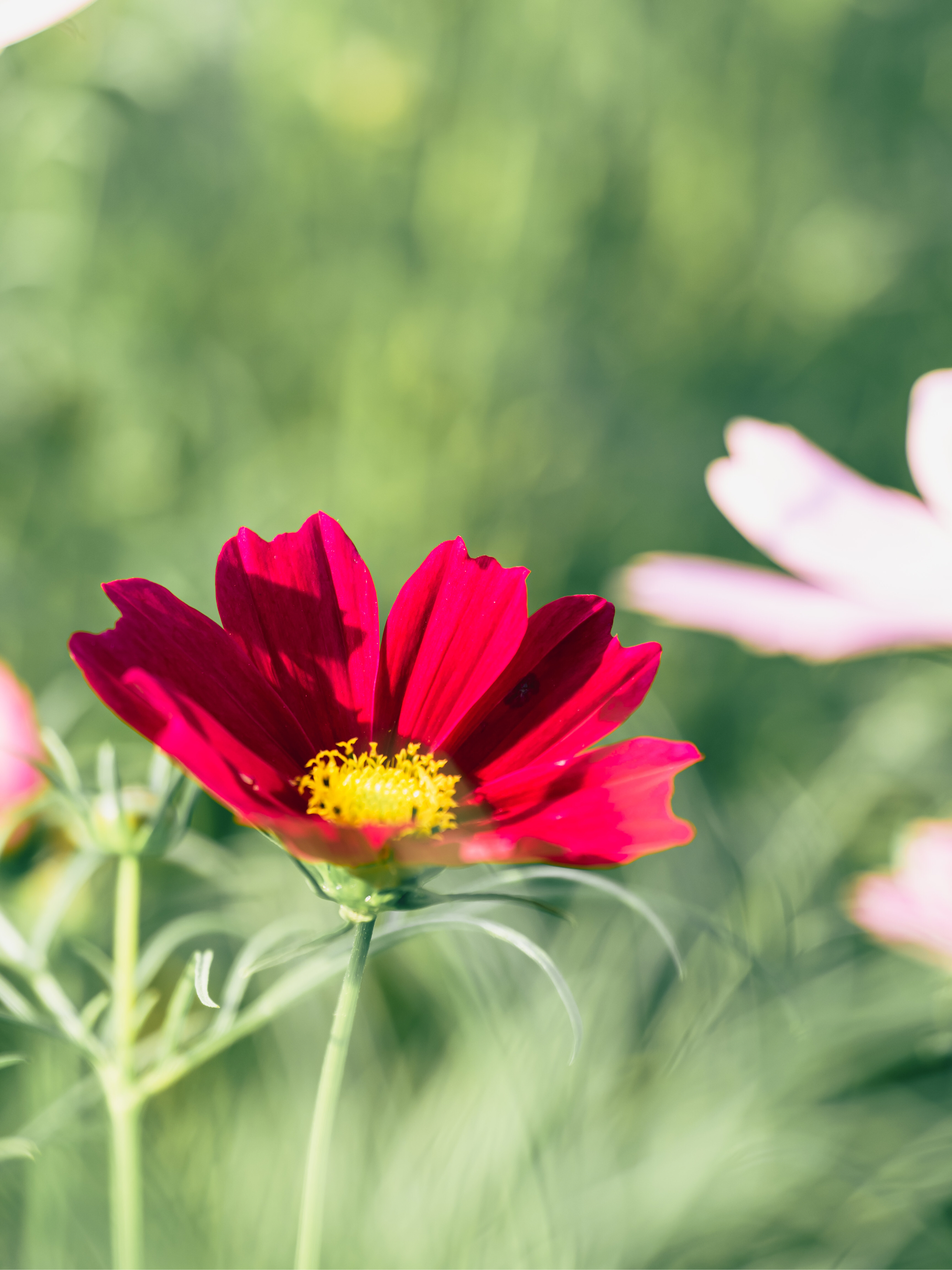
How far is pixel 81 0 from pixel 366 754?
6.4 inches

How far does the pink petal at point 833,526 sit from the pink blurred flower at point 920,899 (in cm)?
10

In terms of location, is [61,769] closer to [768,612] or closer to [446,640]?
[446,640]

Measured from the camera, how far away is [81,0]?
21 centimetres

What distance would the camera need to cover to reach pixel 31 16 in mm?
205

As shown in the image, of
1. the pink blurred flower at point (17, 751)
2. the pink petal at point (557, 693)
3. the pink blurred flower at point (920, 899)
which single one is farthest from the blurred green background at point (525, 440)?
the pink petal at point (557, 693)

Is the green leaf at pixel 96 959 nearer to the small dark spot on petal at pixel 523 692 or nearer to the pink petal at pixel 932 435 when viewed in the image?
the small dark spot on petal at pixel 523 692

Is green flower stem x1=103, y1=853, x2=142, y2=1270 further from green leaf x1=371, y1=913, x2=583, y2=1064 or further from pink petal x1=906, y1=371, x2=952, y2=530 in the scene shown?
pink petal x1=906, y1=371, x2=952, y2=530

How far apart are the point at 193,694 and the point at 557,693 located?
0.08 meters

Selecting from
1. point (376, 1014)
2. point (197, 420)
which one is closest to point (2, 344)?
point (197, 420)

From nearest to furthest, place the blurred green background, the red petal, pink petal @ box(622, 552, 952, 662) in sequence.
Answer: the red petal → pink petal @ box(622, 552, 952, 662) → the blurred green background

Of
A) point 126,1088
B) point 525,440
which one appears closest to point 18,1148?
point 126,1088

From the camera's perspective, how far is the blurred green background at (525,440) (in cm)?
51

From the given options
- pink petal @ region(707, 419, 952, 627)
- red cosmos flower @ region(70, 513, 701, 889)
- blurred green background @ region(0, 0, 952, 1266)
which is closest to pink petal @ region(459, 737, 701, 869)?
red cosmos flower @ region(70, 513, 701, 889)

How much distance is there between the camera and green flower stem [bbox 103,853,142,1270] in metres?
0.23
